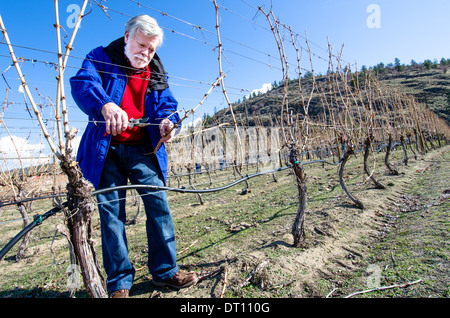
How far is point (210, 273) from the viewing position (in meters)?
1.86

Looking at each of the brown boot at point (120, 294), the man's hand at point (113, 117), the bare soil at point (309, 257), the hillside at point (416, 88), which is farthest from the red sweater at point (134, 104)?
the hillside at point (416, 88)

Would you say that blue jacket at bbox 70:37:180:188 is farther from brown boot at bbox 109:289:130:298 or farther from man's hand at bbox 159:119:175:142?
brown boot at bbox 109:289:130:298

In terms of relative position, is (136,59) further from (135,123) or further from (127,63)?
(135,123)

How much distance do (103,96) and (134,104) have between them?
14.1 inches

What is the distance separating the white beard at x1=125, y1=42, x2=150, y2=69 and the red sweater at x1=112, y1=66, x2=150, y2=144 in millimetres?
54

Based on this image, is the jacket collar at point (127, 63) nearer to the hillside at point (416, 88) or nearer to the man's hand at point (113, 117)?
the man's hand at point (113, 117)

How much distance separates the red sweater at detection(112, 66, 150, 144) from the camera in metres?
1.55

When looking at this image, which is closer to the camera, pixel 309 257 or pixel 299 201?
pixel 309 257

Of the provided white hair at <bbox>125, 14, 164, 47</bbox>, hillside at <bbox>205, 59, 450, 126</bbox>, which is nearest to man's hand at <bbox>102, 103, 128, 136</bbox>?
white hair at <bbox>125, 14, 164, 47</bbox>

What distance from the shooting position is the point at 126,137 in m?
1.54

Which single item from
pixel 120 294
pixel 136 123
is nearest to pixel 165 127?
pixel 136 123

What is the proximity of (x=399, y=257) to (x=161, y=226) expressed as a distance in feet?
6.50
